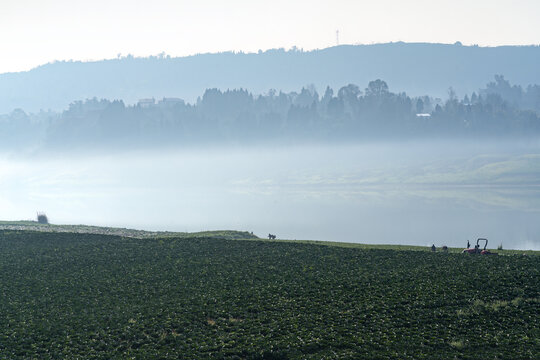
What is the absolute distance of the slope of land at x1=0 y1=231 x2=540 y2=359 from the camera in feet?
105

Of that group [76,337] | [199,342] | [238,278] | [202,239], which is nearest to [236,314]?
[199,342]

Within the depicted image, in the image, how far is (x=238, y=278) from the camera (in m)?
44.8

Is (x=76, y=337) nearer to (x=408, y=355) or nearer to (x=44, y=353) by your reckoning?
(x=44, y=353)

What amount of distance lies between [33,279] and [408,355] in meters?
32.0

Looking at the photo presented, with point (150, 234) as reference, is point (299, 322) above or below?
below

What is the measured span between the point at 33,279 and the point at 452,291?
34253 millimetres

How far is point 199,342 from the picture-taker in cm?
3325

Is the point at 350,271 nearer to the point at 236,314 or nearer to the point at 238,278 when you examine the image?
the point at 238,278

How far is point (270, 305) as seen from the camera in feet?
125

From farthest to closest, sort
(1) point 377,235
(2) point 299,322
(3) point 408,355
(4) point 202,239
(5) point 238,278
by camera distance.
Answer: (1) point 377,235 < (4) point 202,239 < (5) point 238,278 < (2) point 299,322 < (3) point 408,355

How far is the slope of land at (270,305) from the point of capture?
31969 mm

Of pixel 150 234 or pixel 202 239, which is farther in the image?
pixel 150 234

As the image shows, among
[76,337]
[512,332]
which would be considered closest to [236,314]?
[76,337]

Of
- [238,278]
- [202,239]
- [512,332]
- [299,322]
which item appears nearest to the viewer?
[512,332]
